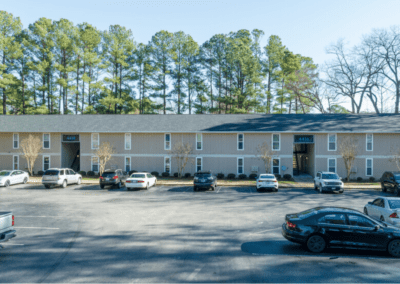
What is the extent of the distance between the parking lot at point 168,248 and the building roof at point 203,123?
1647cm

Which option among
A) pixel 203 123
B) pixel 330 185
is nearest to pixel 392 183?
pixel 330 185

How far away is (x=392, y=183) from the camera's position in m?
23.1

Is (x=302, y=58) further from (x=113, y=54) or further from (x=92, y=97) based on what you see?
(x=92, y=97)

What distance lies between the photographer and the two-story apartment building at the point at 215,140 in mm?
32312

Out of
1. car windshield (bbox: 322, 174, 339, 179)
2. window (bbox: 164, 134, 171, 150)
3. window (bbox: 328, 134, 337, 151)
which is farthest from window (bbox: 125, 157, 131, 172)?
window (bbox: 328, 134, 337, 151)

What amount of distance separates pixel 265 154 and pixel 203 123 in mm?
8558

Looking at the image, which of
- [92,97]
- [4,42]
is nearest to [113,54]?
[92,97]

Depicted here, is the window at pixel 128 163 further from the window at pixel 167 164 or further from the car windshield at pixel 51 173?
the car windshield at pixel 51 173

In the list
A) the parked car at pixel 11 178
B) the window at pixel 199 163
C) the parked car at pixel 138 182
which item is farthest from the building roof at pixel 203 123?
the parked car at pixel 138 182

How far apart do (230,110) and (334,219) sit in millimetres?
41613

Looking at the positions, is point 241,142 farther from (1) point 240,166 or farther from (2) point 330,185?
(2) point 330,185

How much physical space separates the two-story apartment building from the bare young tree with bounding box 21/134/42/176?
1.19m

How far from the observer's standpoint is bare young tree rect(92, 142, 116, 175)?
31.9 meters

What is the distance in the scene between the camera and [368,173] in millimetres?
32250
